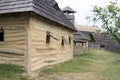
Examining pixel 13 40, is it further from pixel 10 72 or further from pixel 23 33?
pixel 10 72

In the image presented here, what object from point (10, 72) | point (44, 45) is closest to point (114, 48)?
point (44, 45)

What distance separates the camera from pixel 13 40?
1366 centimetres

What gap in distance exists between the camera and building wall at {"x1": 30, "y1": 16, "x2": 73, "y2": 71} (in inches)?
541

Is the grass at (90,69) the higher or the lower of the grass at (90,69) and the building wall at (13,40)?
the lower

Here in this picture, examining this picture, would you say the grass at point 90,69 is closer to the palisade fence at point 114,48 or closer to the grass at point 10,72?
the grass at point 10,72

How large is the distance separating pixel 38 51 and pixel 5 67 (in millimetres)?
2377

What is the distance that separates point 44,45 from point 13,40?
254 cm

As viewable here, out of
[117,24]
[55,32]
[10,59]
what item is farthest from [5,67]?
[117,24]

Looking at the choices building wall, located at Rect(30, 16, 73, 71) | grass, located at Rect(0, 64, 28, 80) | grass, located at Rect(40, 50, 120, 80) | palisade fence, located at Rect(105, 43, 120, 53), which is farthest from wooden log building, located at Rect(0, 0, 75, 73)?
palisade fence, located at Rect(105, 43, 120, 53)

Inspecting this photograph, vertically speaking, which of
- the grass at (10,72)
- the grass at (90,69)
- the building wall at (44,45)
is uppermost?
the building wall at (44,45)

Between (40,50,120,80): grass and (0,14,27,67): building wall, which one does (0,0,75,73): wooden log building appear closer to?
(0,14,27,67): building wall

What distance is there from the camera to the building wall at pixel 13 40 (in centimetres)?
1331

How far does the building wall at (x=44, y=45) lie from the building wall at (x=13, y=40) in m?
0.53

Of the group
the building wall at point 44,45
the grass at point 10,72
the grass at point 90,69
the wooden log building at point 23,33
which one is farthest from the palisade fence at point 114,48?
the grass at point 10,72
